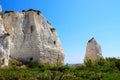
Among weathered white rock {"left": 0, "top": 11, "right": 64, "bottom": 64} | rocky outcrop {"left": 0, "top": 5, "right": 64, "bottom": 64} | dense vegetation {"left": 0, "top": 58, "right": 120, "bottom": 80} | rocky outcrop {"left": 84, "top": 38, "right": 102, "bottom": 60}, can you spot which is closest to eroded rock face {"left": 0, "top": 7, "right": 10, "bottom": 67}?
dense vegetation {"left": 0, "top": 58, "right": 120, "bottom": 80}

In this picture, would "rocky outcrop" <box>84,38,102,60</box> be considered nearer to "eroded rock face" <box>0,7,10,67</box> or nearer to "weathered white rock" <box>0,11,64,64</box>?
"weathered white rock" <box>0,11,64,64</box>

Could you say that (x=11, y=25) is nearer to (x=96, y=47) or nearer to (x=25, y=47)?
(x=25, y=47)

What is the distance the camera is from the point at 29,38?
38.8 metres

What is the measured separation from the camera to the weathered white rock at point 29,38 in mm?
37812

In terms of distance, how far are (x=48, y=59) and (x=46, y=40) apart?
107 inches

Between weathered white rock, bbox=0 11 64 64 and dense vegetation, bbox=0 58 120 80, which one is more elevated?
weathered white rock, bbox=0 11 64 64

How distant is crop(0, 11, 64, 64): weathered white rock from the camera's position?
37812 mm

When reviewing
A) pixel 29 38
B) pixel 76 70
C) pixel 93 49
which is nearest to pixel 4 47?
pixel 29 38

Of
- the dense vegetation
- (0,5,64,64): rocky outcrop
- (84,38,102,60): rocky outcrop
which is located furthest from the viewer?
(84,38,102,60): rocky outcrop

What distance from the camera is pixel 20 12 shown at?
40.1 m

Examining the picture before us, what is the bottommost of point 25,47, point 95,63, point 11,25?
point 95,63

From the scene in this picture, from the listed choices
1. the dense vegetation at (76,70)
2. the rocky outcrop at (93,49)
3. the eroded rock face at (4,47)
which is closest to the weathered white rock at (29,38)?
the dense vegetation at (76,70)

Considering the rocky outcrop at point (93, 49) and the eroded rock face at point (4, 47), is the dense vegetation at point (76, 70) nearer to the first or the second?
the eroded rock face at point (4, 47)

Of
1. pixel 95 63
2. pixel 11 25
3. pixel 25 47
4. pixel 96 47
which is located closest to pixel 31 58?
pixel 25 47
